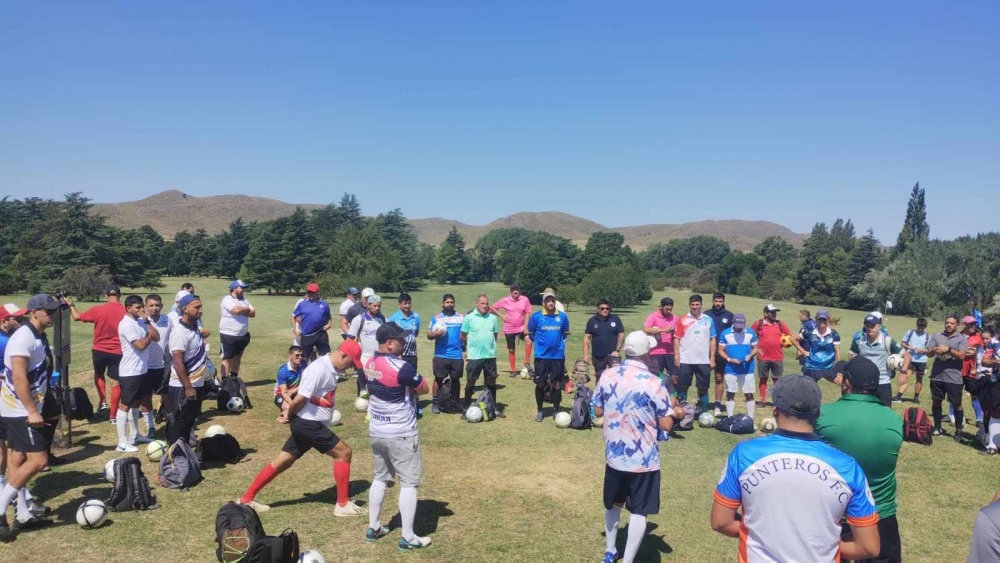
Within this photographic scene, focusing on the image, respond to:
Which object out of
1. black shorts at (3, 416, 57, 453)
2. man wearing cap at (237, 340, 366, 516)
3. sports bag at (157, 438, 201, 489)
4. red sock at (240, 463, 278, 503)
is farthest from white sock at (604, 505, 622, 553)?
black shorts at (3, 416, 57, 453)

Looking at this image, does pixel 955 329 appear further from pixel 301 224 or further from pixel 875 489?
pixel 301 224

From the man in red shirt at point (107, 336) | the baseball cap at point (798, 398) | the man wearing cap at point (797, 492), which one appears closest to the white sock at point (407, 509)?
the man wearing cap at point (797, 492)

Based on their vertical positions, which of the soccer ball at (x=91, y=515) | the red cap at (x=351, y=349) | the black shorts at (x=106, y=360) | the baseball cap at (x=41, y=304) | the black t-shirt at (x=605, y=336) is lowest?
the soccer ball at (x=91, y=515)

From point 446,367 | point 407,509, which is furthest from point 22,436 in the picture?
point 446,367

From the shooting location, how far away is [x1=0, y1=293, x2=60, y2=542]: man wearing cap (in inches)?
265

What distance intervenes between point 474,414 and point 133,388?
19.3 feet

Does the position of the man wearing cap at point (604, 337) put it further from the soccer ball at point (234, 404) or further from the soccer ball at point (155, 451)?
the soccer ball at point (155, 451)

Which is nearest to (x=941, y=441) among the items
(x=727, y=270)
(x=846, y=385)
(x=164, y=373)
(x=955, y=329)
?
(x=955, y=329)

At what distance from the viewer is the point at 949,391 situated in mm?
11992

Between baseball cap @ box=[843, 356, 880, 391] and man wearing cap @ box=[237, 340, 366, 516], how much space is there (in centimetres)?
495

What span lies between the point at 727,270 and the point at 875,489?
110858mm

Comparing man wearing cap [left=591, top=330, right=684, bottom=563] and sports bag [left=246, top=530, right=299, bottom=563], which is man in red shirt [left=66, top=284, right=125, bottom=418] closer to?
sports bag [left=246, top=530, right=299, bottom=563]

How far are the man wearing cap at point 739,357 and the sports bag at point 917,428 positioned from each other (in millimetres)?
2688

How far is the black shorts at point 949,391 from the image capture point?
11891 millimetres
